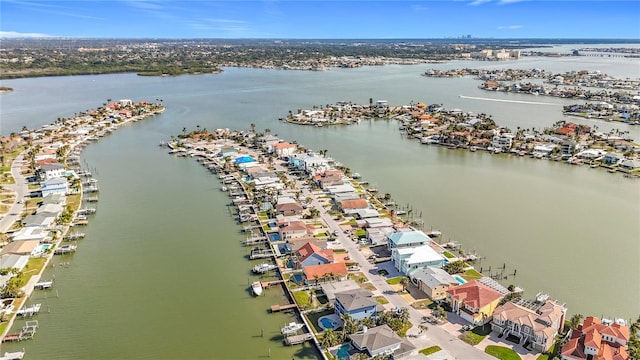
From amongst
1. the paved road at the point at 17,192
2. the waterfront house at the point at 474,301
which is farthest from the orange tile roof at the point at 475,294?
the paved road at the point at 17,192

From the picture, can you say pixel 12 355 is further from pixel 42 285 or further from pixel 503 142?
pixel 503 142

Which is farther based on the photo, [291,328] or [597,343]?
[291,328]

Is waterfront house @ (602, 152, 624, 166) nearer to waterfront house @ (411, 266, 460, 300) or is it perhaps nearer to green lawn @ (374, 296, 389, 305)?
waterfront house @ (411, 266, 460, 300)

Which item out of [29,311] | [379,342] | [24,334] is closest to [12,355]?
[24,334]

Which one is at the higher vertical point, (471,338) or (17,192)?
(17,192)

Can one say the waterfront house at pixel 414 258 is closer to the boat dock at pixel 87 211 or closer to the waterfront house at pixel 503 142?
the boat dock at pixel 87 211

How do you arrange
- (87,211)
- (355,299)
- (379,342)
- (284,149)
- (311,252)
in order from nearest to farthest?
(379,342)
(355,299)
(311,252)
(87,211)
(284,149)
